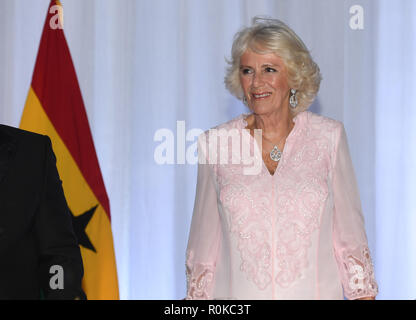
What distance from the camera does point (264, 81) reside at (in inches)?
116

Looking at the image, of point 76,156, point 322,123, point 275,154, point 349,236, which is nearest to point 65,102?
point 76,156

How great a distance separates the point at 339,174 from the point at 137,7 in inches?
70.6

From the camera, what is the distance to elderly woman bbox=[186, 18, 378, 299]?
2.79 meters

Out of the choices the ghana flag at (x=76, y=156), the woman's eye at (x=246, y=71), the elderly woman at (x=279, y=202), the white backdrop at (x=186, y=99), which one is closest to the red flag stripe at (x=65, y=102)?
the ghana flag at (x=76, y=156)

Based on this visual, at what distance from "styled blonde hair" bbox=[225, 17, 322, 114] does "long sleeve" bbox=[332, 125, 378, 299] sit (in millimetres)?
288

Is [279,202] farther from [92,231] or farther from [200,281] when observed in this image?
[92,231]

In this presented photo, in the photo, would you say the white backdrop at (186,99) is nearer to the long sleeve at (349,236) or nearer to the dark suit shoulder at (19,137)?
the long sleeve at (349,236)

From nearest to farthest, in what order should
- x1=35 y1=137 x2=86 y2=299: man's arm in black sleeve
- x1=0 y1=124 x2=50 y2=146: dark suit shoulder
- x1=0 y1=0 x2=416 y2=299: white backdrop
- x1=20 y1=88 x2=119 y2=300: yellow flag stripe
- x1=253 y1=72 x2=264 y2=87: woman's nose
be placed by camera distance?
1. x1=35 y1=137 x2=86 y2=299: man's arm in black sleeve
2. x1=0 y1=124 x2=50 y2=146: dark suit shoulder
3. x1=253 y1=72 x2=264 y2=87: woman's nose
4. x1=20 y1=88 x2=119 y2=300: yellow flag stripe
5. x1=0 y1=0 x2=416 y2=299: white backdrop

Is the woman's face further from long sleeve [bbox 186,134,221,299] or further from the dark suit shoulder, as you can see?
the dark suit shoulder

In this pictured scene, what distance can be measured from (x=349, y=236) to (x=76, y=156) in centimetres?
156

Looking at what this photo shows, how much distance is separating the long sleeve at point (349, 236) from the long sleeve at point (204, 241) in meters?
0.48

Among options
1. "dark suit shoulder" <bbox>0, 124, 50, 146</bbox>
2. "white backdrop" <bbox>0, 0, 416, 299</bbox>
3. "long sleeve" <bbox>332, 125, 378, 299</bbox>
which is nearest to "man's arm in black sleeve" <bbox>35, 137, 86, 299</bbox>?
"dark suit shoulder" <bbox>0, 124, 50, 146</bbox>

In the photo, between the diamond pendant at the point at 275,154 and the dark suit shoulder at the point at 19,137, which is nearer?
the dark suit shoulder at the point at 19,137

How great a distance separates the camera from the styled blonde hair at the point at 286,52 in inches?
116
